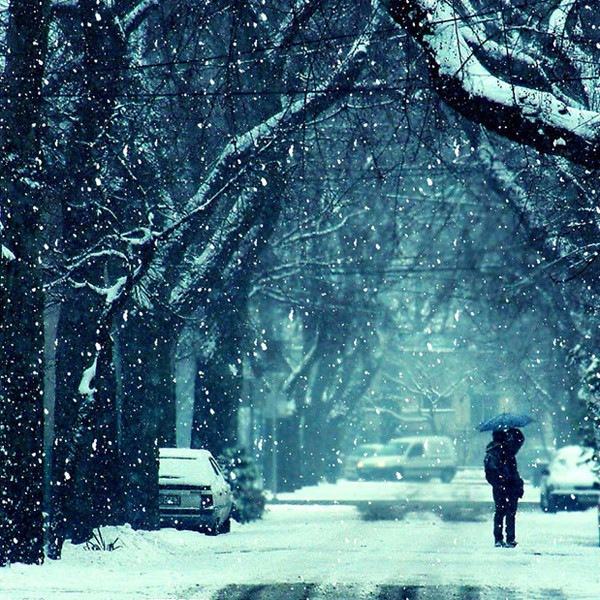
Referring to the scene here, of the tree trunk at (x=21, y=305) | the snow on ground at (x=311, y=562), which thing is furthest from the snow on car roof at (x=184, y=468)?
the tree trunk at (x=21, y=305)

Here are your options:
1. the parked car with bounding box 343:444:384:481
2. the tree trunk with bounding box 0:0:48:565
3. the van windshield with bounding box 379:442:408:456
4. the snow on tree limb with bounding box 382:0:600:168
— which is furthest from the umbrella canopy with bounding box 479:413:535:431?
the parked car with bounding box 343:444:384:481

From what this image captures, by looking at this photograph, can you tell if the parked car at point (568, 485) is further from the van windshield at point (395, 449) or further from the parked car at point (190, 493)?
the van windshield at point (395, 449)

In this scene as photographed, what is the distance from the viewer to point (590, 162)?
1127 cm

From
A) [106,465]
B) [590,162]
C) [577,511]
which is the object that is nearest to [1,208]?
[106,465]

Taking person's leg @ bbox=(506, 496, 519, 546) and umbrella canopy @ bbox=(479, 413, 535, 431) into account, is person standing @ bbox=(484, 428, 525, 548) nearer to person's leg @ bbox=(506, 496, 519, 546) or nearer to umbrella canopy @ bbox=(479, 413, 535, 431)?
person's leg @ bbox=(506, 496, 519, 546)

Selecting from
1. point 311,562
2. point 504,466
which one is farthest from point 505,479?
point 311,562

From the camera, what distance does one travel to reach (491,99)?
11273 millimetres

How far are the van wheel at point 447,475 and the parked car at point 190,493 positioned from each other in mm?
34865

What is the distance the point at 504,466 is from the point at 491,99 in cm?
1056

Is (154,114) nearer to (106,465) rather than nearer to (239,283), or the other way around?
(106,465)

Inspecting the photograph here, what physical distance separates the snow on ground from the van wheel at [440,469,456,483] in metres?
30.6

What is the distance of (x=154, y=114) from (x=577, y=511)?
17.6 m

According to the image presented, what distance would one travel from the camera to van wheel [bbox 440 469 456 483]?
189 ft

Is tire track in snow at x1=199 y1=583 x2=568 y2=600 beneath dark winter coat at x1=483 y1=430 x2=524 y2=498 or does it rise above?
beneath
